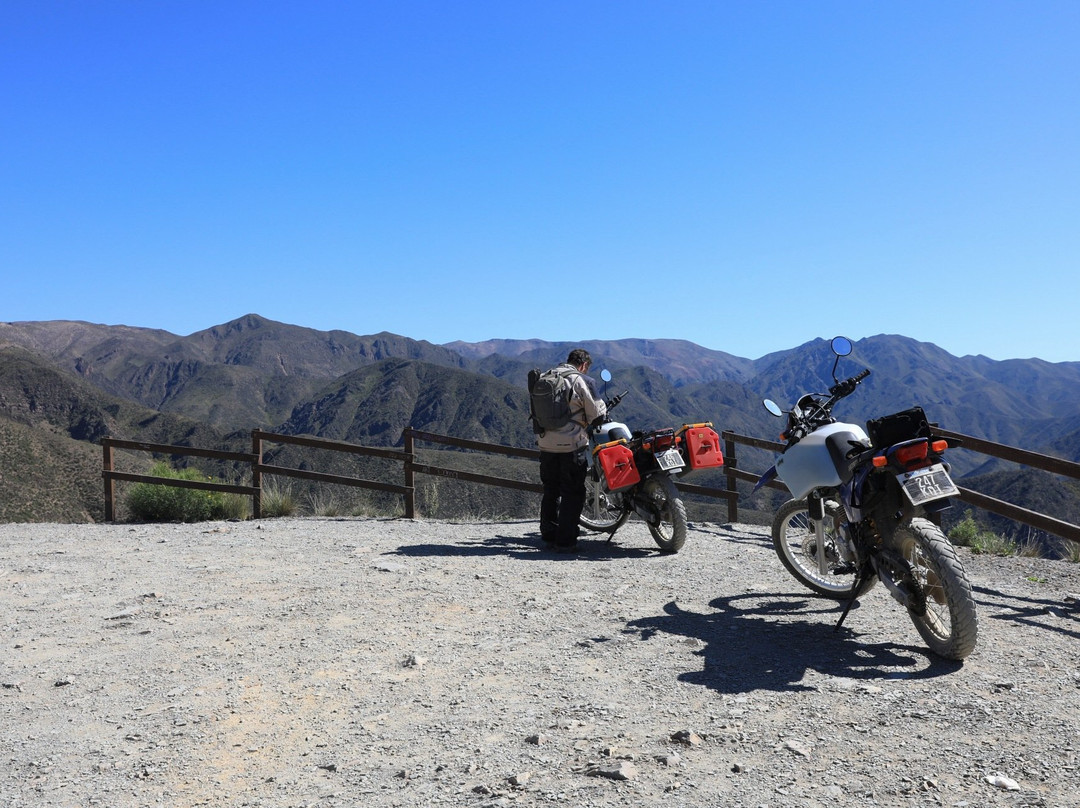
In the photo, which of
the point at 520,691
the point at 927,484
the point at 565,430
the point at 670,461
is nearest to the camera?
the point at 520,691

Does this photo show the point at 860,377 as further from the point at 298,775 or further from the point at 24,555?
the point at 24,555

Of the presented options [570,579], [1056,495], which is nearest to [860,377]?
[570,579]

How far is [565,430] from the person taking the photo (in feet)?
27.0

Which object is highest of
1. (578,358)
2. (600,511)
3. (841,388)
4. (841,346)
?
(578,358)

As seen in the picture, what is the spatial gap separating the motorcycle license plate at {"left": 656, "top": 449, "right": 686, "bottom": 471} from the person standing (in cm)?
75

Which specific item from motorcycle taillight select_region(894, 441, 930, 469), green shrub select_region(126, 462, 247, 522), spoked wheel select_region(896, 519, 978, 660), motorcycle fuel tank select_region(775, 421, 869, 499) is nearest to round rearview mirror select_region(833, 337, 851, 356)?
motorcycle fuel tank select_region(775, 421, 869, 499)

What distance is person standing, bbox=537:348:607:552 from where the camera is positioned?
8227mm

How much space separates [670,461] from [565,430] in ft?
3.56

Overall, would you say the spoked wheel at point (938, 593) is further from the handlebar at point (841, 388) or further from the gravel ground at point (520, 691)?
the handlebar at point (841, 388)

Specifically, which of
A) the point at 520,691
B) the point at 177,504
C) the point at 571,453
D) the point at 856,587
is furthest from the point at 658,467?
the point at 177,504

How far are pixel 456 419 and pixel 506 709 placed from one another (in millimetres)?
157841

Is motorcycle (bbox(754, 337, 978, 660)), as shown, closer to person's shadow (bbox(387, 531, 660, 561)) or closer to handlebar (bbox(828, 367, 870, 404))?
handlebar (bbox(828, 367, 870, 404))

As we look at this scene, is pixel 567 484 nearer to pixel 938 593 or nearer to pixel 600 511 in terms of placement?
pixel 600 511

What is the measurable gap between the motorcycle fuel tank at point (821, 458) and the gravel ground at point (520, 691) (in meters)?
0.97
